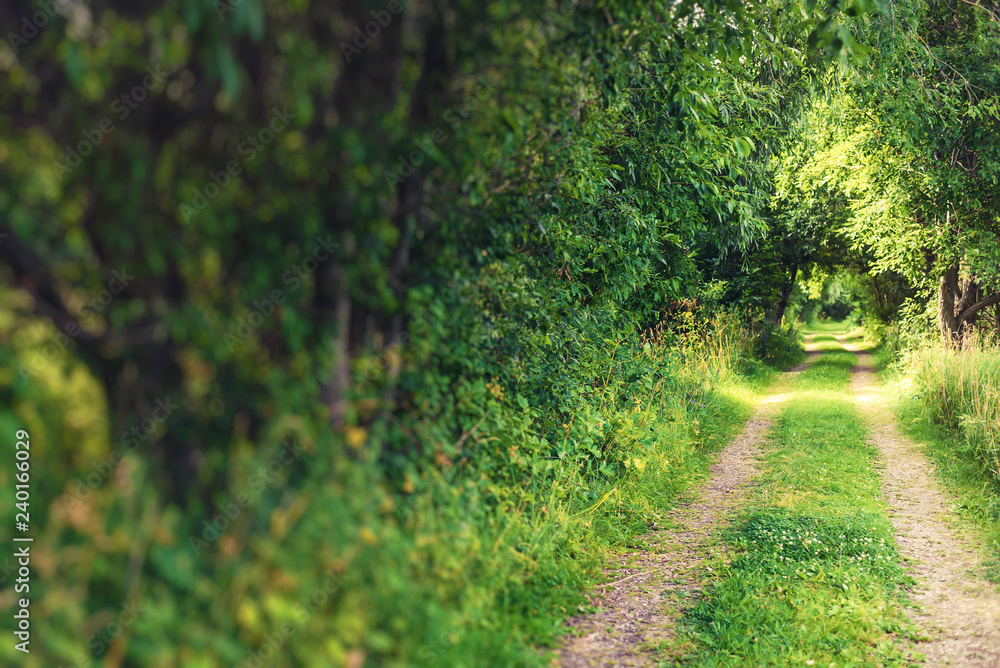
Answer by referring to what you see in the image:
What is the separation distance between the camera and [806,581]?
515 cm

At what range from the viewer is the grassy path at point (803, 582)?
437 cm

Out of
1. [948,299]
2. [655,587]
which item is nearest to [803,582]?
[655,587]

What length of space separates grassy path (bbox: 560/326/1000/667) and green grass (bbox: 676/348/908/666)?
0.01 meters

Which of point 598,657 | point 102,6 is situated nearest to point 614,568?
point 598,657

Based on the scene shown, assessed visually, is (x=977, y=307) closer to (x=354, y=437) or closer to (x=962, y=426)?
(x=962, y=426)

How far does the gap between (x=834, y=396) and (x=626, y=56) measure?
12017 millimetres

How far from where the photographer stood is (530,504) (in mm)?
5215

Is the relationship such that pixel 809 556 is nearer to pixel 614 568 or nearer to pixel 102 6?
pixel 614 568

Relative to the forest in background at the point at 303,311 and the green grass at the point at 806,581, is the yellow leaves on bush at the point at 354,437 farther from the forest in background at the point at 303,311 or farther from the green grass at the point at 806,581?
the green grass at the point at 806,581

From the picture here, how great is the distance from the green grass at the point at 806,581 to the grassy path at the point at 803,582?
0.01 m

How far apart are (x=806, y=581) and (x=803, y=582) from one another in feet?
0.13

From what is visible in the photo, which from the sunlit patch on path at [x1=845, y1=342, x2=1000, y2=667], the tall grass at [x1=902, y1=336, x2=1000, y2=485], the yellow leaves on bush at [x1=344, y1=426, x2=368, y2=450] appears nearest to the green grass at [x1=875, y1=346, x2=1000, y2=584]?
the tall grass at [x1=902, y1=336, x2=1000, y2=485]

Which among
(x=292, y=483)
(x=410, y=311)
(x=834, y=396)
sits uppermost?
(x=410, y=311)

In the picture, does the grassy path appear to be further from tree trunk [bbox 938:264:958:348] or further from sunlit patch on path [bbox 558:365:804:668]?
tree trunk [bbox 938:264:958:348]
